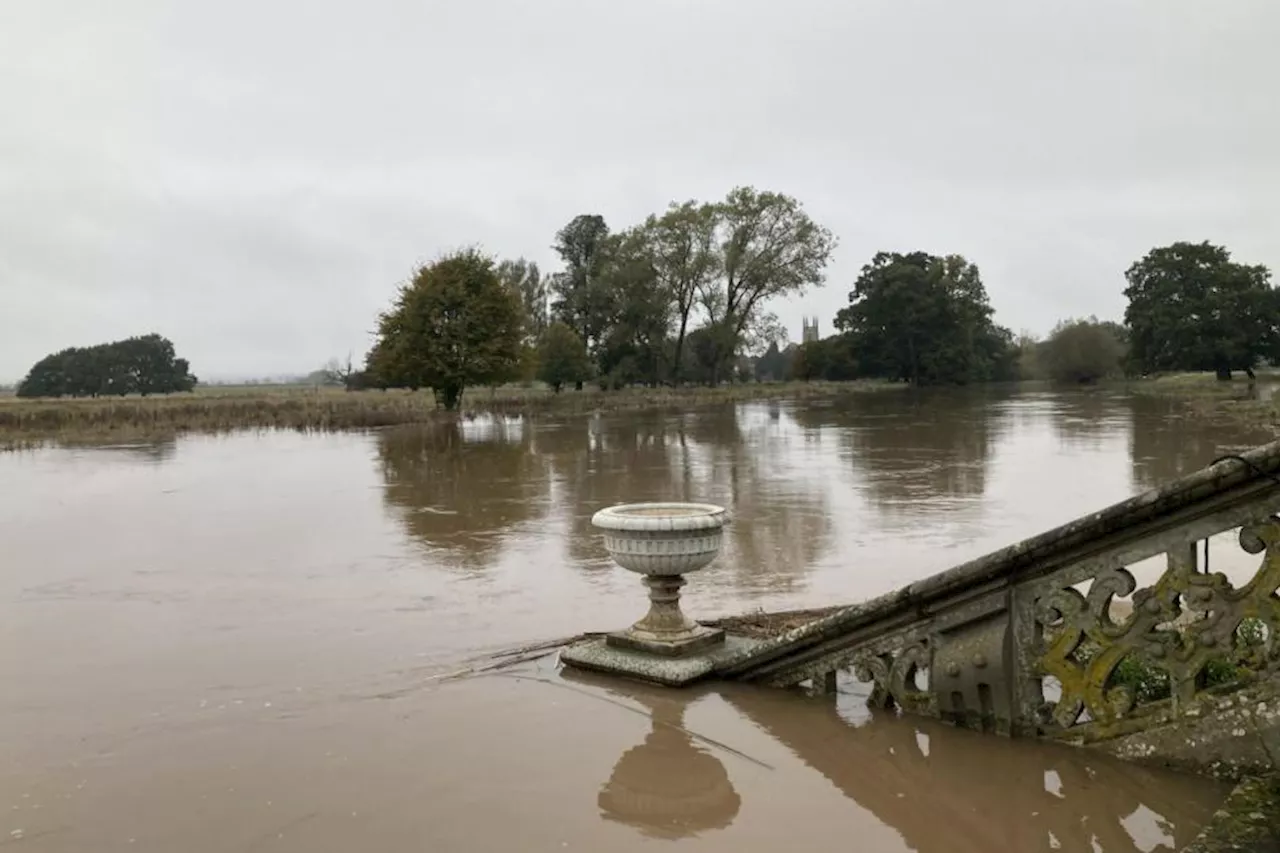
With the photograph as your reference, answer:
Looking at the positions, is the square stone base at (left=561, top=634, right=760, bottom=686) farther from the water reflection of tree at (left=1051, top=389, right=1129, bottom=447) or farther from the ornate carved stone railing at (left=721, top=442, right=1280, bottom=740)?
the water reflection of tree at (left=1051, top=389, right=1129, bottom=447)

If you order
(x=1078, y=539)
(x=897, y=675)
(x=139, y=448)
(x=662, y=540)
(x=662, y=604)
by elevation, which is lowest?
(x=897, y=675)

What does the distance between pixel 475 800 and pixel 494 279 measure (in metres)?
36.6

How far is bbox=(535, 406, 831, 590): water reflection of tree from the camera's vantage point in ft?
32.2

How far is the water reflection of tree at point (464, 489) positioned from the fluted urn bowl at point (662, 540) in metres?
4.13

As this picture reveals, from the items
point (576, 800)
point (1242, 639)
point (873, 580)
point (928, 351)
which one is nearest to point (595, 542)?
point (873, 580)

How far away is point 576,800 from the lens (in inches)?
160

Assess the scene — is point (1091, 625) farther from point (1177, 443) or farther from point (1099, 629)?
point (1177, 443)

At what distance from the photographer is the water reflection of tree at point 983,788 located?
3.65m

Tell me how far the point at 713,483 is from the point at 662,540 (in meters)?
10.4

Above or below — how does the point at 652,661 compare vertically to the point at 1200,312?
below

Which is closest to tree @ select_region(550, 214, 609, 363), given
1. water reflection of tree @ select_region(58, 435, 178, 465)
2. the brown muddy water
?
water reflection of tree @ select_region(58, 435, 178, 465)

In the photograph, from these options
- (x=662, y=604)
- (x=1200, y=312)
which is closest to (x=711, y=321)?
(x=1200, y=312)

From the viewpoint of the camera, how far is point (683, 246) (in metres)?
64.2

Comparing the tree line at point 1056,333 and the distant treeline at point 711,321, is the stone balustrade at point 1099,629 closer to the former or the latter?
the distant treeline at point 711,321
